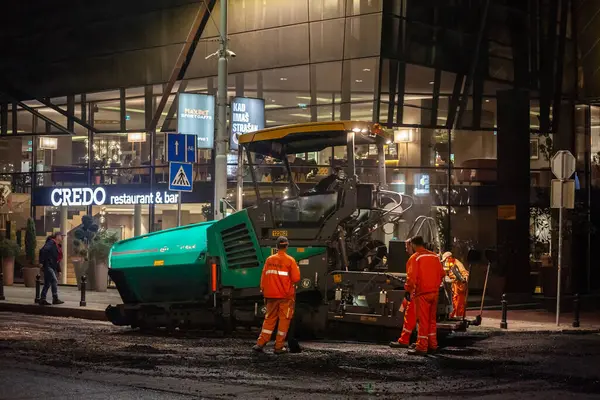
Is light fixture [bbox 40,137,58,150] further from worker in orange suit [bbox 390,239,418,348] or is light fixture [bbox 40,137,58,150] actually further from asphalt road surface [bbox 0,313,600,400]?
worker in orange suit [bbox 390,239,418,348]

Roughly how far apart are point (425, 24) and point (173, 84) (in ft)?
25.0

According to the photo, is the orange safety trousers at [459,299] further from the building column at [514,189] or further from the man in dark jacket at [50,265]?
the man in dark jacket at [50,265]

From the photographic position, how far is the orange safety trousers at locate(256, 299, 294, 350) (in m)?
12.5

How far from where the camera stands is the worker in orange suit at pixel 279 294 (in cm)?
1248

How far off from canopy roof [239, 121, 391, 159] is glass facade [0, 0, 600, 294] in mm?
8931

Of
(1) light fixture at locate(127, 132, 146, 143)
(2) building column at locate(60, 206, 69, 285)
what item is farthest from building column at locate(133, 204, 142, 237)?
(2) building column at locate(60, 206, 69, 285)

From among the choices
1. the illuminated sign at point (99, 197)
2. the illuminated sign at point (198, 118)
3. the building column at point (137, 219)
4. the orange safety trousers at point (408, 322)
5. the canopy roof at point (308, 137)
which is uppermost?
the illuminated sign at point (198, 118)

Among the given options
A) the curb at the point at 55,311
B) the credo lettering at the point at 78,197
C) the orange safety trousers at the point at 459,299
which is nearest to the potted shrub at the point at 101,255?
the credo lettering at the point at 78,197

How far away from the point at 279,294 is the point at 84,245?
1422 centimetres

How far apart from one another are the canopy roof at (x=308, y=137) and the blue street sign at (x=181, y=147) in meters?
3.95

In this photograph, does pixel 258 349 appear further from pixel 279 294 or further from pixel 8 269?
pixel 8 269

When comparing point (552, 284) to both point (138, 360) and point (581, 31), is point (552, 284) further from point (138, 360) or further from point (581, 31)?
point (138, 360)

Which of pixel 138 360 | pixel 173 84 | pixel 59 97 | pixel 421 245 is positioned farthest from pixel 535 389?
pixel 59 97

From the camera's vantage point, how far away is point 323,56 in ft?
79.2
